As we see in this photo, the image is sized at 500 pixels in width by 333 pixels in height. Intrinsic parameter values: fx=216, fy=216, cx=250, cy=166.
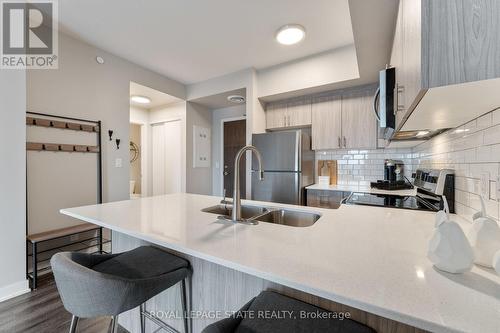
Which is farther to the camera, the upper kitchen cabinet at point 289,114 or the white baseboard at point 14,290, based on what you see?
the upper kitchen cabinet at point 289,114

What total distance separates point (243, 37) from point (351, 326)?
2697 mm

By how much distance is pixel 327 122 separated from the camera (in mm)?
3035

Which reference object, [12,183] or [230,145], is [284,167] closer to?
[230,145]

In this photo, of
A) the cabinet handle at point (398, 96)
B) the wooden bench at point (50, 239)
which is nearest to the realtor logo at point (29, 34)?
the wooden bench at point (50, 239)

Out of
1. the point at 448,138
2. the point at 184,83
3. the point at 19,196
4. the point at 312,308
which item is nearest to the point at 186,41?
the point at 184,83

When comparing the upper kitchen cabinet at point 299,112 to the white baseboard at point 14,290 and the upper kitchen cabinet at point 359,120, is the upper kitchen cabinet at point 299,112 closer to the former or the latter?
the upper kitchen cabinet at point 359,120

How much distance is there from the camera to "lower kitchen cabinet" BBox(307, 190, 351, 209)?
2.64 meters

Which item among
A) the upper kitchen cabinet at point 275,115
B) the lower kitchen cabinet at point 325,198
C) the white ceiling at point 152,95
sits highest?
the white ceiling at point 152,95

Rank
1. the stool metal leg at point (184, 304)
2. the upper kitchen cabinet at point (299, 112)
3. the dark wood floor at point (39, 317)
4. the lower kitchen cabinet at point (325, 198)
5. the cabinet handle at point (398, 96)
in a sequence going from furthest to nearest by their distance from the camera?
1. the upper kitchen cabinet at point (299, 112)
2. the lower kitchen cabinet at point (325, 198)
3. the dark wood floor at point (39, 317)
4. the stool metal leg at point (184, 304)
5. the cabinet handle at point (398, 96)

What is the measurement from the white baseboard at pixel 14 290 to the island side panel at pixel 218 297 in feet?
4.48

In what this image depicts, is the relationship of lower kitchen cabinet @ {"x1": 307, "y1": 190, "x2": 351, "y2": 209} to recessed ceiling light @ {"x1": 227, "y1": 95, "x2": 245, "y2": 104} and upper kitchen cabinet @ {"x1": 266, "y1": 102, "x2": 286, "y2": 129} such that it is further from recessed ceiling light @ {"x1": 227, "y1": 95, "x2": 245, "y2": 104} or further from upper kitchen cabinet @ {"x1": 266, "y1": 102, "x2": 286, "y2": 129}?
recessed ceiling light @ {"x1": 227, "y1": 95, "x2": 245, "y2": 104}

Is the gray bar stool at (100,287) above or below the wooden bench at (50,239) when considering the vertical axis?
above

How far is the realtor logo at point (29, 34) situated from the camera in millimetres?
1980

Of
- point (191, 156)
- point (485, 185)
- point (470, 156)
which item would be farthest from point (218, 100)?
point (485, 185)
